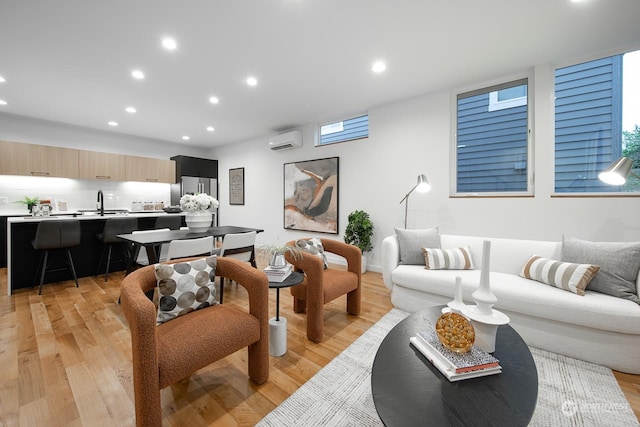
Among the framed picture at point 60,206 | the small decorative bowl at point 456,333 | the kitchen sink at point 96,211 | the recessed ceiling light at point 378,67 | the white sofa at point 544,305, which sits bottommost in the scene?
the white sofa at point 544,305

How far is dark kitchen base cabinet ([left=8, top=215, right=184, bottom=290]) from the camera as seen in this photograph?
3279 millimetres

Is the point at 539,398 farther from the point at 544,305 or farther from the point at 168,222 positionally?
the point at 168,222

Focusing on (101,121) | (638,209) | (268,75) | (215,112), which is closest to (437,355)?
(638,209)

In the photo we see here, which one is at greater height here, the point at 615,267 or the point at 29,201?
the point at 29,201

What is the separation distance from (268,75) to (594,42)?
3.49 m

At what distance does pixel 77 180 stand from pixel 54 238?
295 cm

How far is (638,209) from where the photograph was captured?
2.54 metres

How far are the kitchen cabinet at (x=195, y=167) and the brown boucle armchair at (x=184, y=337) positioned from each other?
550cm

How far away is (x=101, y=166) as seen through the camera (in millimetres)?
5285

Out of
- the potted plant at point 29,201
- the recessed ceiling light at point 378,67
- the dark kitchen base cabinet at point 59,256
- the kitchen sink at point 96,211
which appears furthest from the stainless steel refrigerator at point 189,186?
the recessed ceiling light at point 378,67

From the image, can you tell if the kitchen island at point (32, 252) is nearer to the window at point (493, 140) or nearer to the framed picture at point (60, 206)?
the framed picture at point (60, 206)

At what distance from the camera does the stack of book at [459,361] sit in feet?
3.55

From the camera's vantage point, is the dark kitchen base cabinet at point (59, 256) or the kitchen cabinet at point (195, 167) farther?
the kitchen cabinet at point (195, 167)

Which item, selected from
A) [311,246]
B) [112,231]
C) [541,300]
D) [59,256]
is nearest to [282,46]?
[311,246]
